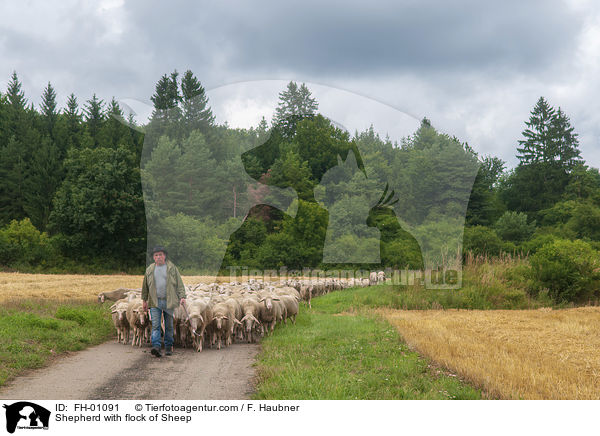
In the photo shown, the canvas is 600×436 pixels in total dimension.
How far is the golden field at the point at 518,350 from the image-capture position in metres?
6.71

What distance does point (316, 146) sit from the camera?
15383 millimetres

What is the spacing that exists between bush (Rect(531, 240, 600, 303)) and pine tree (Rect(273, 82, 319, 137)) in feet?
45.1

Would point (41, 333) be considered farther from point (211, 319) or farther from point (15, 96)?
point (15, 96)

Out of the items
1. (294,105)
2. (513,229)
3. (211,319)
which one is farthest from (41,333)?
(513,229)

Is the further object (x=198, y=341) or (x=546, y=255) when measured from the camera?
(x=546, y=255)

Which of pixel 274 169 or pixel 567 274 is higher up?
pixel 274 169

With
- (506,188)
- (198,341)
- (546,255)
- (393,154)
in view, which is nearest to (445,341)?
(198,341)

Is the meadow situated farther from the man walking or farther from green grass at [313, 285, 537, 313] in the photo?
the man walking

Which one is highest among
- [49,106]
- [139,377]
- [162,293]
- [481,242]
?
[49,106]

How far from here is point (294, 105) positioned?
1414 centimetres

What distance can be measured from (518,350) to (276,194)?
29.8 feet
